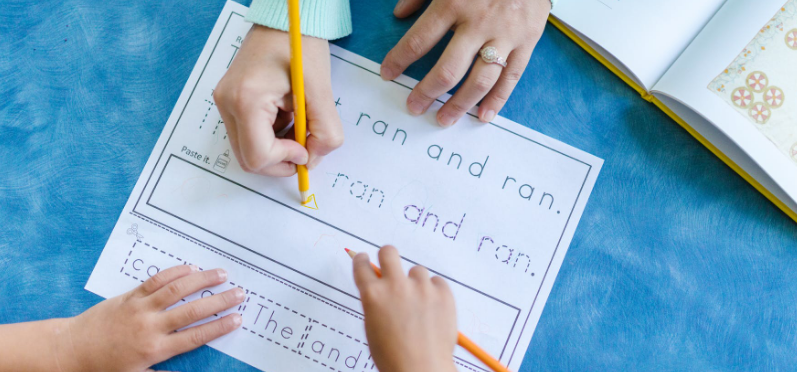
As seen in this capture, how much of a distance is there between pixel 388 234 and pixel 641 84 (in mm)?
353

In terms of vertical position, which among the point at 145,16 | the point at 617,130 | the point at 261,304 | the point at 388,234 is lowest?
the point at 261,304

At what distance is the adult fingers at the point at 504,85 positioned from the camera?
550 mm

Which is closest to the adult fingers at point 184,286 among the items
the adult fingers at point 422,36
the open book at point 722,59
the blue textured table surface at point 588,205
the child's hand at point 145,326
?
the child's hand at point 145,326

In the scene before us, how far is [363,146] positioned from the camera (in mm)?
578

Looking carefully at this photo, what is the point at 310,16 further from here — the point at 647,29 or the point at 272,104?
the point at 647,29

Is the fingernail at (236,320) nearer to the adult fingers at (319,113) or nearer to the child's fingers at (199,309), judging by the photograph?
the child's fingers at (199,309)

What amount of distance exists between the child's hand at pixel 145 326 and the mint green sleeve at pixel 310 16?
295mm

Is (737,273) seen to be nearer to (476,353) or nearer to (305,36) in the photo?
(476,353)

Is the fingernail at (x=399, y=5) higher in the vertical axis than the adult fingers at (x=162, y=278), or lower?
higher

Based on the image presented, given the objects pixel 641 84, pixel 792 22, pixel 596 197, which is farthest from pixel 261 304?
pixel 792 22

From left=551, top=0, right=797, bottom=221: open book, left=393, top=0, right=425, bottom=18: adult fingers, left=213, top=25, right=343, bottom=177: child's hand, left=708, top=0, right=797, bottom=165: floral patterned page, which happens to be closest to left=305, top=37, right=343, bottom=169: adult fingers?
left=213, top=25, right=343, bottom=177: child's hand

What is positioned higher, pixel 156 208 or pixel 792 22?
pixel 792 22

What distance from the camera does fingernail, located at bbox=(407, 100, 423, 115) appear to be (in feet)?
1.86

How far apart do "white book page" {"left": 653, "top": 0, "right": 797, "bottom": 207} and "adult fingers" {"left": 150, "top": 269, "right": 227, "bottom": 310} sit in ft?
1.88
